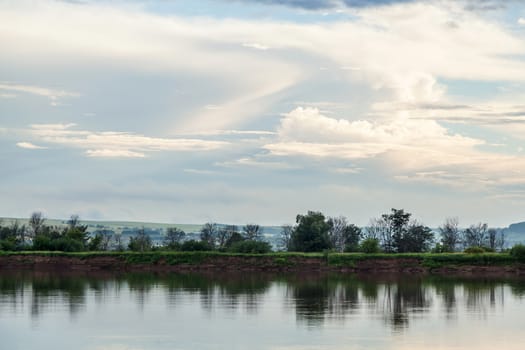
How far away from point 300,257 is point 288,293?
17389 millimetres

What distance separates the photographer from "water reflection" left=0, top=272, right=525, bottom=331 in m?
28.1

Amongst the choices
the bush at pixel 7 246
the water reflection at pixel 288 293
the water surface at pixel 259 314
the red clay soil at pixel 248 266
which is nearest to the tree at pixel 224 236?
the red clay soil at pixel 248 266

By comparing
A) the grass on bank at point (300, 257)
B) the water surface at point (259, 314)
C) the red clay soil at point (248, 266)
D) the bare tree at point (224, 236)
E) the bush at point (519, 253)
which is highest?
the bare tree at point (224, 236)

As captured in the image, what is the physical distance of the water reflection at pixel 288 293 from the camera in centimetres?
2811

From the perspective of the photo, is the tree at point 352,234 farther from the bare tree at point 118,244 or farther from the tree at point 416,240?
the bare tree at point 118,244

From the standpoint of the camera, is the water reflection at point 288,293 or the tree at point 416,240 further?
the tree at point 416,240

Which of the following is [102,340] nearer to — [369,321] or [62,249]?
[369,321]

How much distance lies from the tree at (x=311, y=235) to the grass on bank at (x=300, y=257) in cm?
536

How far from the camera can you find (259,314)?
26969 millimetres

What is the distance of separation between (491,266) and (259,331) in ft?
99.7

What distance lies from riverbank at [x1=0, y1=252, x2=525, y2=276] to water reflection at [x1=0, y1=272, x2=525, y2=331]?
392 centimetres

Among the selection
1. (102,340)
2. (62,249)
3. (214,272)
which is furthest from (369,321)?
(62,249)

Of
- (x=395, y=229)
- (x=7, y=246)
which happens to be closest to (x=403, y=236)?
(x=395, y=229)

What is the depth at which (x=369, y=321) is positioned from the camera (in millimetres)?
25344
